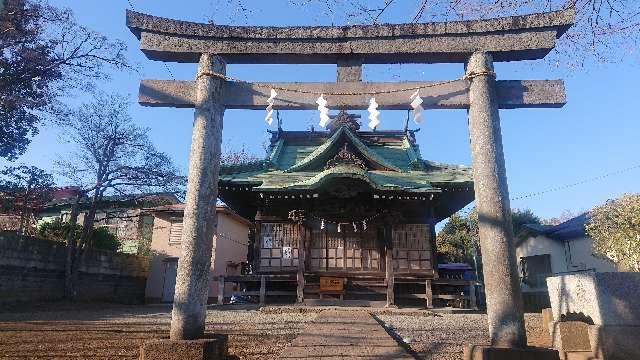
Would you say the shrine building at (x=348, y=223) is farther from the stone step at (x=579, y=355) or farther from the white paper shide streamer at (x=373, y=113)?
the stone step at (x=579, y=355)

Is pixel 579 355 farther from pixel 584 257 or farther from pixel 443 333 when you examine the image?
pixel 584 257

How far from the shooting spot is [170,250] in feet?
81.7

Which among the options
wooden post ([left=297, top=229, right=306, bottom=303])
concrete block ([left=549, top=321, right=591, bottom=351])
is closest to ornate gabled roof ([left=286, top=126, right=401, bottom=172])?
wooden post ([left=297, top=229, right=306, bottom=303])

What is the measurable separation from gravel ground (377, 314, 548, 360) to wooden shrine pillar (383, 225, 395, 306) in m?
1.83

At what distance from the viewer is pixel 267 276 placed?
13.5 meters

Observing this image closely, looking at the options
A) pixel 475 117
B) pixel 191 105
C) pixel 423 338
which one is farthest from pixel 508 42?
pixel 423 338

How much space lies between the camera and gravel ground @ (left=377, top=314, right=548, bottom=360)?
20.3 feet

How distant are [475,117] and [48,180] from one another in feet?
72.7

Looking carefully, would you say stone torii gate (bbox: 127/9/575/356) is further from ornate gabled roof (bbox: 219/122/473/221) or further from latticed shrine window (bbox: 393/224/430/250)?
latticed shrine window (bbox: 393/224/430/250)

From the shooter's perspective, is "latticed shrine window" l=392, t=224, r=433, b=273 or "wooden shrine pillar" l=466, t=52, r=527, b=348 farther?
"latticed shrine window" l=392, t=224, r=433, b=273

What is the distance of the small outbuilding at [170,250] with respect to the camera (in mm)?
24250

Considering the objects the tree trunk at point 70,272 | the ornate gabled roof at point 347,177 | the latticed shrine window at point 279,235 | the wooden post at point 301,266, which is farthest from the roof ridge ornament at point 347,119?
the tree trunk at point 70,272

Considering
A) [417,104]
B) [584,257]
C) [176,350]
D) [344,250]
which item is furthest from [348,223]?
[584,257]

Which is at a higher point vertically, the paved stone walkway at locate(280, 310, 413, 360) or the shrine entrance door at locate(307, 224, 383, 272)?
the shrine entrance door at locate(307, 224, 383, 272)
